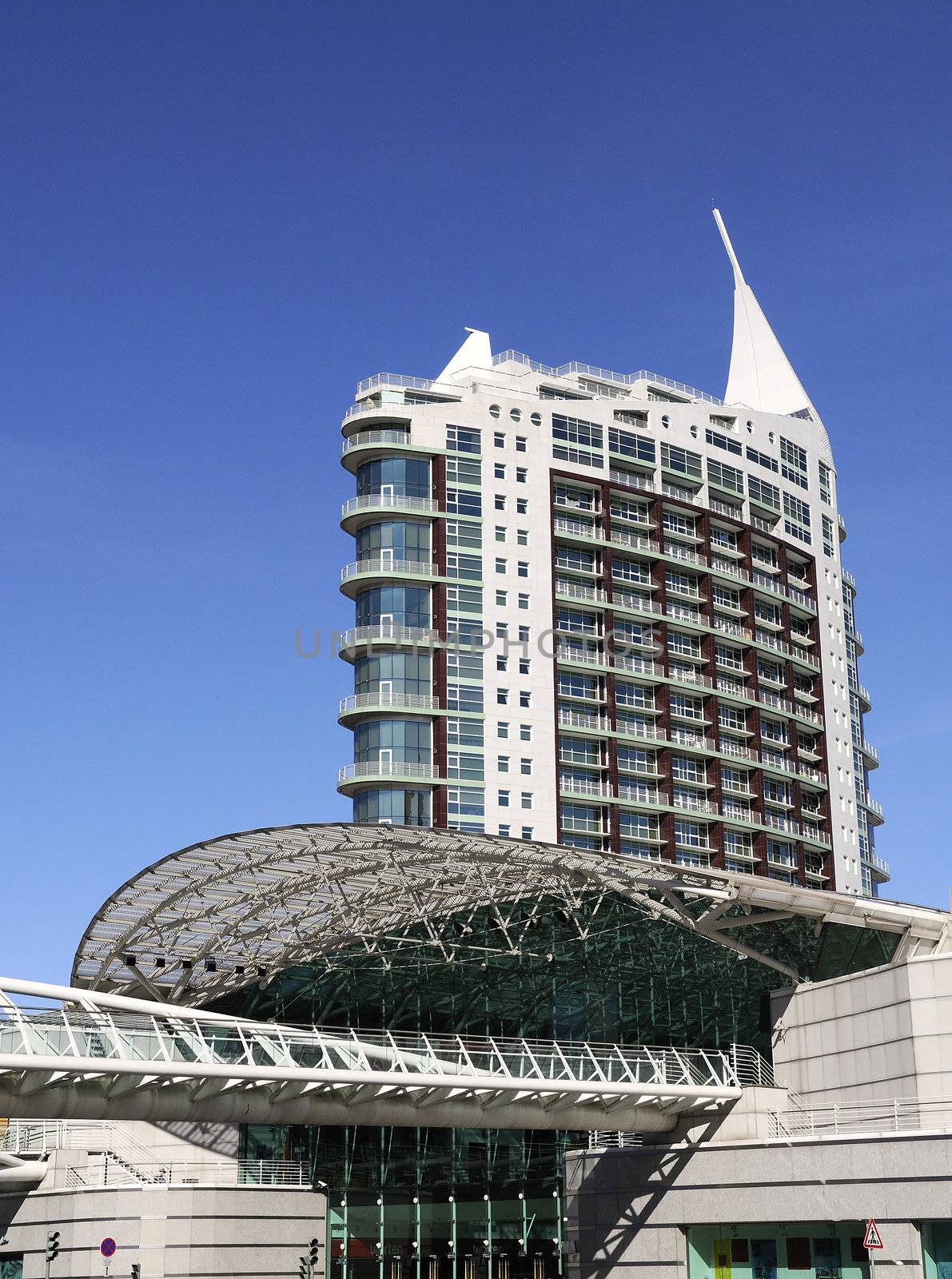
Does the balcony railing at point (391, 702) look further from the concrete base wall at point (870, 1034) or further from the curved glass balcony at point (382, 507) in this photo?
the concrete base wall at point (870, 1034)

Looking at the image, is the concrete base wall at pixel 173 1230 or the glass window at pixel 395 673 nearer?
the concrete base wall at pixel 173 1230

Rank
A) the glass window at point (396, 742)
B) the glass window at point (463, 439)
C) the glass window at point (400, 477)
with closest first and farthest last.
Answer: the glass window at point (396, 742)
the glass window at point (400, 477)
the glass window at point (463, 439)

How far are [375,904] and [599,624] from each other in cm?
4519

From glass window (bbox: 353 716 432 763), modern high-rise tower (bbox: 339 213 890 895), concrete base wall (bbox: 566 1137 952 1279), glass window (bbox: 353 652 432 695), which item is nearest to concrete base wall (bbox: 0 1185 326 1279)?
concrete base wall (bbox: 566 1137 952 1279)

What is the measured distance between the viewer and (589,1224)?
55.6 metres

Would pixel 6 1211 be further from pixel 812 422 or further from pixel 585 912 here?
pixel 812 422

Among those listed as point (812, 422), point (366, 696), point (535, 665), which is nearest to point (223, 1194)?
point (366, 696)

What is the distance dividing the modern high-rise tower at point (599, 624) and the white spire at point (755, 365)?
16.9 feet

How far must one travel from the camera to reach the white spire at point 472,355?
119 m

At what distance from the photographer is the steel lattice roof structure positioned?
2249 inches

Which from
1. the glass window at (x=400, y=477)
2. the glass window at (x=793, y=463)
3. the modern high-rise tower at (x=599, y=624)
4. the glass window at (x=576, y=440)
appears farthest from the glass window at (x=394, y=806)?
the glass window at (x=793, y=463)

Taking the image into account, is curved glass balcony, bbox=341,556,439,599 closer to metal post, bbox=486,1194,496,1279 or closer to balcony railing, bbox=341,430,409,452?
balcony railing, bbox=341,430,409,452

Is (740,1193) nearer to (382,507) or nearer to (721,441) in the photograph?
(382,507)

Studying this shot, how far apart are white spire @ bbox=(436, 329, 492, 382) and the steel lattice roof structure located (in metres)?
57.3
